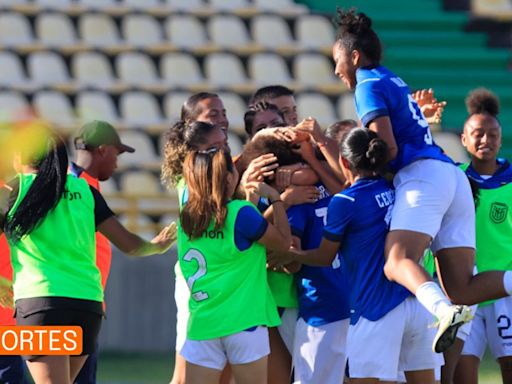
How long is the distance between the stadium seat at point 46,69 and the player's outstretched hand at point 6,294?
9.58 metres

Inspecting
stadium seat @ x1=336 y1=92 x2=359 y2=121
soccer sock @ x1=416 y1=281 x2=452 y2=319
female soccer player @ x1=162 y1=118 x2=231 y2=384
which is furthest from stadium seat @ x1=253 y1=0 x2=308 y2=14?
soccer sock @ x1=416 y1=281 x2=452 y2=319

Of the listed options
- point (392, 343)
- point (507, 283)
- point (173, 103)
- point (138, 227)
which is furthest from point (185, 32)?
point (392, 343)

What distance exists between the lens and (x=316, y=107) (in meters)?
16.2

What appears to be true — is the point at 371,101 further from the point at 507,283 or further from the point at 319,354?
the point at 319,354

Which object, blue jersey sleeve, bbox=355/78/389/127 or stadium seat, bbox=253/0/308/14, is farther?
stadium seat, bbox=253/0/308/14

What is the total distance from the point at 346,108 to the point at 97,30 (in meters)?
3.61

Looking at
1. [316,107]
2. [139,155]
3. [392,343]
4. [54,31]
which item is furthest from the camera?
[54,31]

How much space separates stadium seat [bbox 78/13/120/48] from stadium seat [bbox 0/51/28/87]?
1107mm

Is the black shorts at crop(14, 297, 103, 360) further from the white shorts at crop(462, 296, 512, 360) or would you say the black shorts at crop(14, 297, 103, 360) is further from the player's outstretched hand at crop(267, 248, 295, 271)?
the white shorts at crop(462, 296, 512, 360)

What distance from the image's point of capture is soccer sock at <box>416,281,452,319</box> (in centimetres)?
607

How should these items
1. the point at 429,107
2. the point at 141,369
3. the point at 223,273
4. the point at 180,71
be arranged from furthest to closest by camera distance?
the point at 180,71, the point at 141,369, the point at 429,107, the point at 223,273

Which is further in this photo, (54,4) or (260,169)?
(54,4)

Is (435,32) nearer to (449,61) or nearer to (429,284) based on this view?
(449,61)

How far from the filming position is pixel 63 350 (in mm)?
6340
